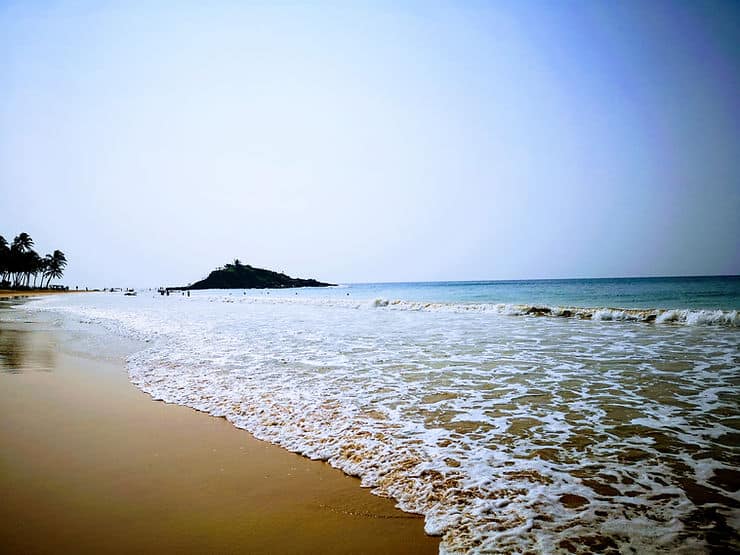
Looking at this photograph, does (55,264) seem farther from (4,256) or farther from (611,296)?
(611,296)

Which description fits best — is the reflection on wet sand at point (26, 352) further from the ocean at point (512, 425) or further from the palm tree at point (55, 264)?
the palm tree at point (55, 264)

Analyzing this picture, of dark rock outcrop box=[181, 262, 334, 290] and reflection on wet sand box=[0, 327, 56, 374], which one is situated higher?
dark rock outcrop box=[181, 262, 334, 290]

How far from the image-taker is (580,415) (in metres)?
5.55

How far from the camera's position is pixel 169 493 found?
355cm

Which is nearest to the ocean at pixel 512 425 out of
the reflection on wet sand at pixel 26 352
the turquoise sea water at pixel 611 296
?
the reflection on wet sand at pixel 26 352

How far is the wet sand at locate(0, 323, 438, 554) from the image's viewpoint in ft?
9.52

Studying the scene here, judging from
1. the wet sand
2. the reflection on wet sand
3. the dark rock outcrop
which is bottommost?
the wet sand

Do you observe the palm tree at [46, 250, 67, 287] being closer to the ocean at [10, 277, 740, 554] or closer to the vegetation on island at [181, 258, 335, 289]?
the vegetation on island at [181, 258, 335, 289]

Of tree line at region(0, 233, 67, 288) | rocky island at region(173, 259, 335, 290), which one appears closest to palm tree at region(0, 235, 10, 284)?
tree line at region(0, 233, 67, 288)

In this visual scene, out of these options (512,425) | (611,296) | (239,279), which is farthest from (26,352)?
(239,279)

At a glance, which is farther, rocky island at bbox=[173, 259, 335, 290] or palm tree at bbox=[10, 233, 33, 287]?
rocky island at bbox=[173, 259, 335, 290]

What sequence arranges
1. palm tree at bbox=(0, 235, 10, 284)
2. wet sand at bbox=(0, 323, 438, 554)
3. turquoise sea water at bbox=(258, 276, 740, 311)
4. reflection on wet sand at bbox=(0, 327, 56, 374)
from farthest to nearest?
palm tree at bbox=(0, 235, 10, 284)
turquoise sea water at bbox=(258, 276, 740, 311)
reflection on wet sand at bbox=(0, 327, 56, 374)
wet sand at bbox=(0, 323, 438, 554)

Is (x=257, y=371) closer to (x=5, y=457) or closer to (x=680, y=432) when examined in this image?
(x=5, y=457)

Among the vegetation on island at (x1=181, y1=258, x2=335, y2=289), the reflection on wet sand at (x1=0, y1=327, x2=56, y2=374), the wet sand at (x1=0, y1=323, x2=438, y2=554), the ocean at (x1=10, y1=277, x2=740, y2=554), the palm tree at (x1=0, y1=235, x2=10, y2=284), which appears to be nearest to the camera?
the wet sand at (x1=0, y1=323, x2=438, y2=554)
